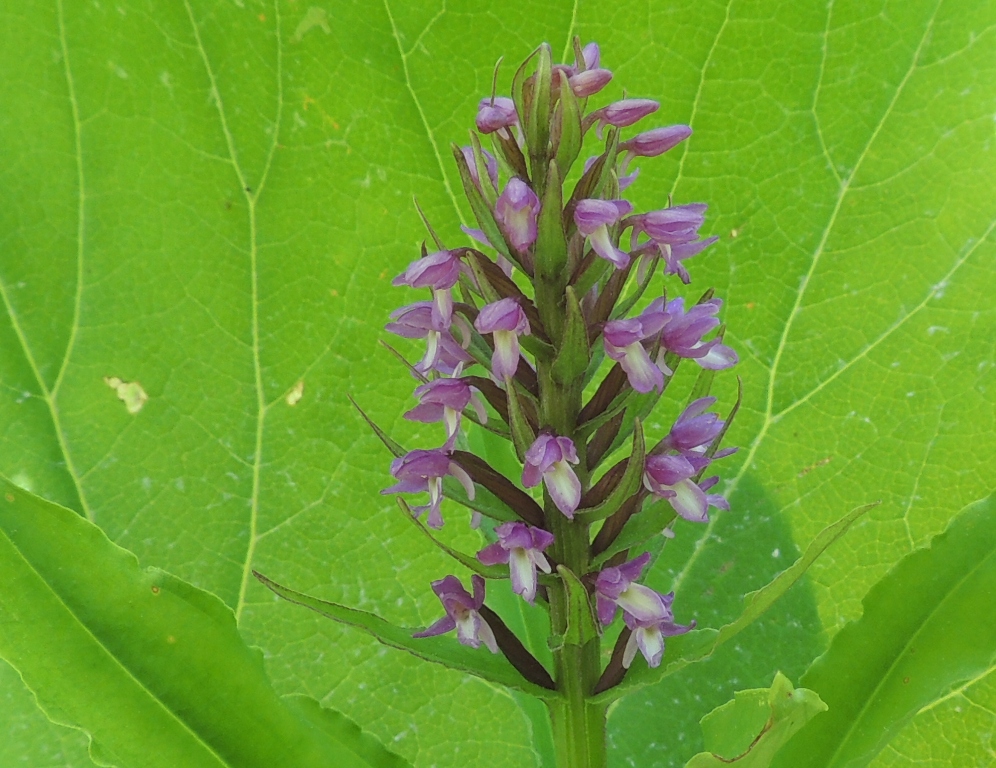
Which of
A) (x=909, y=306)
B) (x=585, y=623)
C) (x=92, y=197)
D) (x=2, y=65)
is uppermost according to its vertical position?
(x=2, y=65)

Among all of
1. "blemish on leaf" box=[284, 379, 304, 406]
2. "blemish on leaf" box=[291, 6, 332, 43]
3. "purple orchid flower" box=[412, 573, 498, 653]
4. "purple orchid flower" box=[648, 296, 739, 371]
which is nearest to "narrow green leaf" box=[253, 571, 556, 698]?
"purple orchid flower" box=[412, 573, 498, 653]

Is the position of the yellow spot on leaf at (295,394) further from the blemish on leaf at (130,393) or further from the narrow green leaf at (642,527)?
the narrow green leaf at (642,527)

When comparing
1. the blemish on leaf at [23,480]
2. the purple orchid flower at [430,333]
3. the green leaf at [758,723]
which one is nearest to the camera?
the green leaf at [758,723]

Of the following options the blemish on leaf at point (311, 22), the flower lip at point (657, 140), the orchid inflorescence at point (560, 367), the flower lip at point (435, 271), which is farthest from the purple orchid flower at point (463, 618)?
the blemish on leaf at point (311, 22)

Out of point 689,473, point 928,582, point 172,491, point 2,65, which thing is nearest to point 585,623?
point 689,473

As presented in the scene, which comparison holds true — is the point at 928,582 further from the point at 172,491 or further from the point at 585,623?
the point at 172,491

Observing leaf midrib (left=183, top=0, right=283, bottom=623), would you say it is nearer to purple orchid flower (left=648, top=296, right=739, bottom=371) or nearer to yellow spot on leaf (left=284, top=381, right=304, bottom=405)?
yellow spot on leaf (left=284, top=381, right=304, bottom=405)
